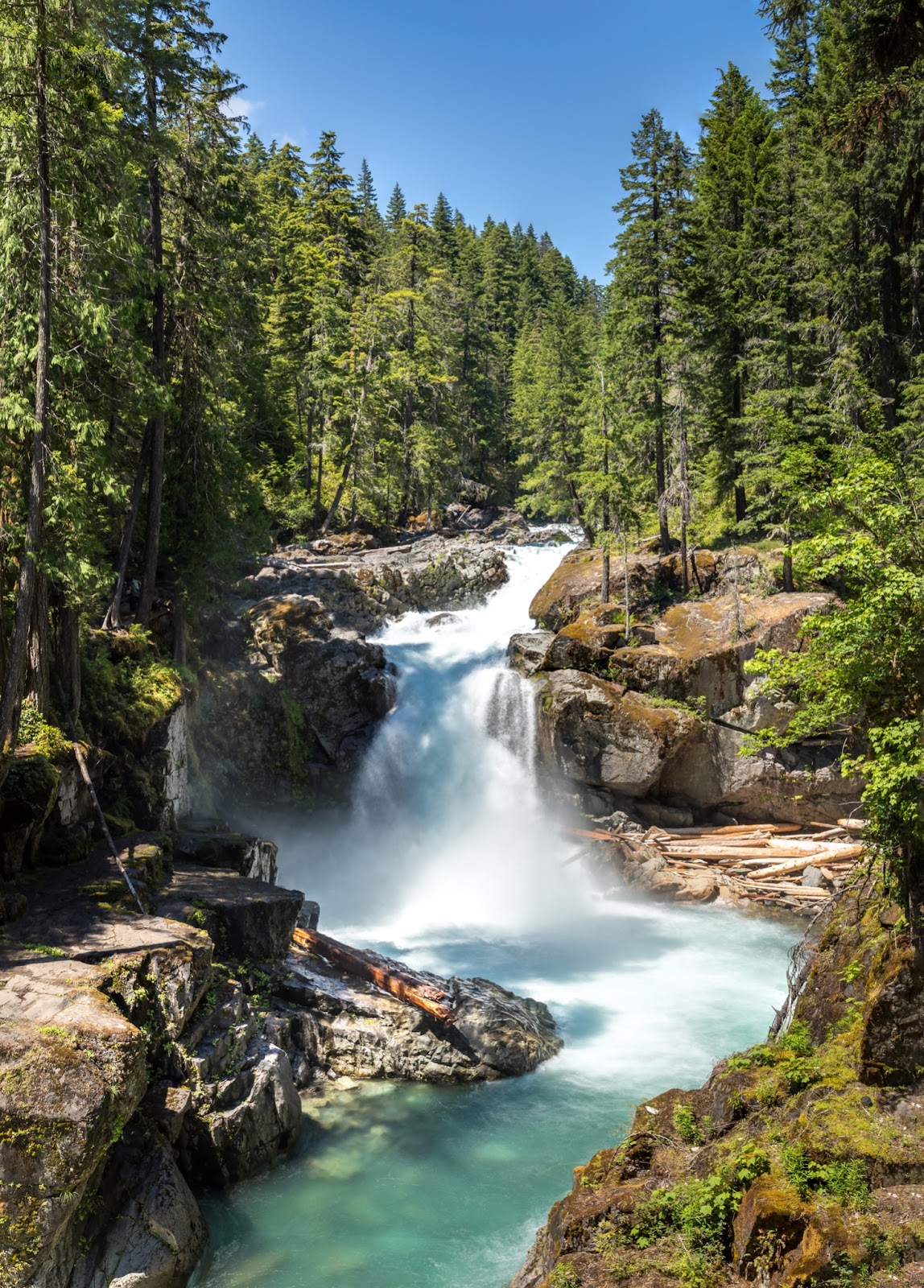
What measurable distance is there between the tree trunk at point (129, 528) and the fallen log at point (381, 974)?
7985 millimetres

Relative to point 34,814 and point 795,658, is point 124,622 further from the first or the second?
point 795,658

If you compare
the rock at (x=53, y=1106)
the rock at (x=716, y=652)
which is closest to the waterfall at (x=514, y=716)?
the rock at (x=716, y=652)

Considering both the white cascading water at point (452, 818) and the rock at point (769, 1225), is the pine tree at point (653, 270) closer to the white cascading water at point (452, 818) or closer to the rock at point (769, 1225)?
the white cascading water at point (452, 818)

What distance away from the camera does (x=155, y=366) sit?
17016 millimetres

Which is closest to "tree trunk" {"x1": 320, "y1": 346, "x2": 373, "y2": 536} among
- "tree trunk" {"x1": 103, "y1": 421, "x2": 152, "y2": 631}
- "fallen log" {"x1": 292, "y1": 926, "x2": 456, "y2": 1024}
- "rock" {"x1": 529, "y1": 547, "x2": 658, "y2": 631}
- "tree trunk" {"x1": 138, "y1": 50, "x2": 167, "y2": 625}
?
"rock" {"x1": 529, "y1": 547, "x2": 658, "y2": 631}

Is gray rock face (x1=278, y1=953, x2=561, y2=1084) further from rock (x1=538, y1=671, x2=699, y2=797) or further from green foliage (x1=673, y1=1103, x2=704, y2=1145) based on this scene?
rock (x1=538, y1=671, x2=699, y2=797)

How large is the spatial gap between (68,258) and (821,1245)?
14.6 meters

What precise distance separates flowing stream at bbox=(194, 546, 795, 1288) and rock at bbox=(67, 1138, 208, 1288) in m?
0.45

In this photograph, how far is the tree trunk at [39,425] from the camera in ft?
35.9

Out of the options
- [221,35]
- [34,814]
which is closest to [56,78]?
[221,35]

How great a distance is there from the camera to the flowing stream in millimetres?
8961

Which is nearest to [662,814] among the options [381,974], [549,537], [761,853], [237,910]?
[761,853]

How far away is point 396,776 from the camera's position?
922 inches

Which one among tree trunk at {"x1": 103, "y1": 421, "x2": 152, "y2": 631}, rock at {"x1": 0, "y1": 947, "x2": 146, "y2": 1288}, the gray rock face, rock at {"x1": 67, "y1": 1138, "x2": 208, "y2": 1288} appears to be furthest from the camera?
tree trunk at {"x1": 103, "y1": 421, "x2": 152, "y2": 631}
